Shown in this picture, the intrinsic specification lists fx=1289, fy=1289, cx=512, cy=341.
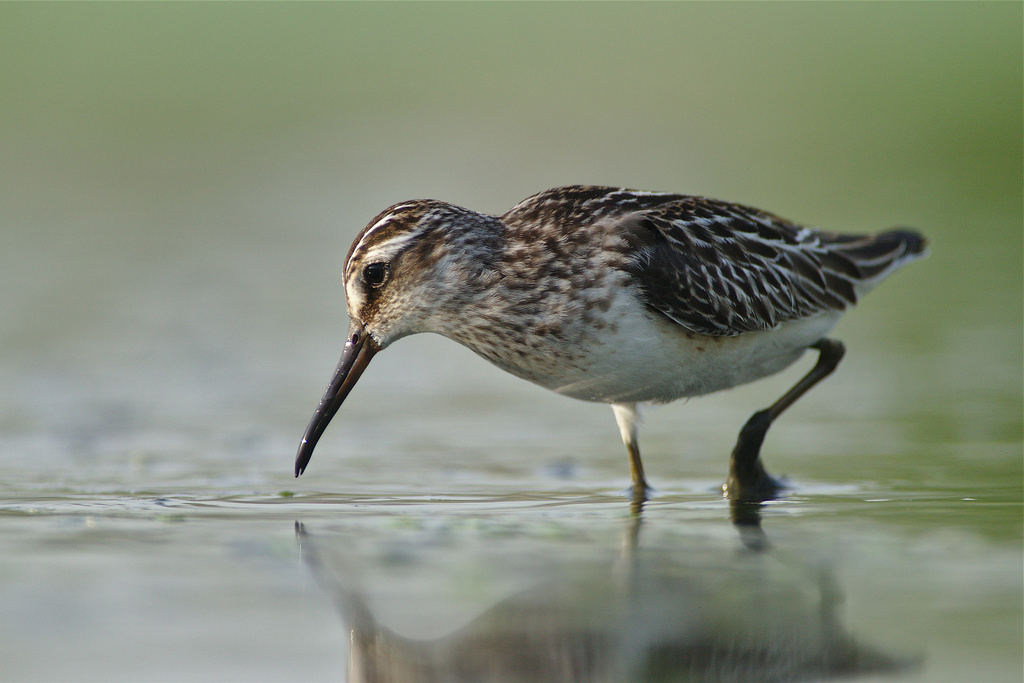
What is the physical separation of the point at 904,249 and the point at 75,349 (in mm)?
6661

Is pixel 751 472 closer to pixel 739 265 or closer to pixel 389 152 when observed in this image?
pixel 739 265

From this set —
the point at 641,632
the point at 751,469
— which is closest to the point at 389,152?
the point at 751,469

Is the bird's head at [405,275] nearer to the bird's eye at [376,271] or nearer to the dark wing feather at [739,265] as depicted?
the bird's eye at [376,271]

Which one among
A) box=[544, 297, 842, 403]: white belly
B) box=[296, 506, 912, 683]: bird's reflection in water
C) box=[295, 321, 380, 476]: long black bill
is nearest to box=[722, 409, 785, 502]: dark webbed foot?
box=[544, 297, 842, 403]: white belly

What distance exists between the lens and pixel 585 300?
21.3ft

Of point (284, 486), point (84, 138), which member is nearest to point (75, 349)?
point (284, 486)

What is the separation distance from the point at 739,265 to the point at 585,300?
1.32 metres

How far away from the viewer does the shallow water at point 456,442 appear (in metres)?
4.34

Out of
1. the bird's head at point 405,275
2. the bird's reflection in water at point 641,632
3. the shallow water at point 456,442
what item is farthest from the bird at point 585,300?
the bird's reflection in water at point 641,632

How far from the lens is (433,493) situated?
675 centimetres

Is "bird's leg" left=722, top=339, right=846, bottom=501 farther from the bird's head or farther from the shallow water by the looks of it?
the bird's head

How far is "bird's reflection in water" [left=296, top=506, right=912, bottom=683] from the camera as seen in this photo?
405 cm

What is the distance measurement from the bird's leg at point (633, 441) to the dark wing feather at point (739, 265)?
29.7 inches

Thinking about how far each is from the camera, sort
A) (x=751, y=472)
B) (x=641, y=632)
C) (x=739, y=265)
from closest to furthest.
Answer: (x=641, y=632), (x=751, y=472), (x=739, y=265)
